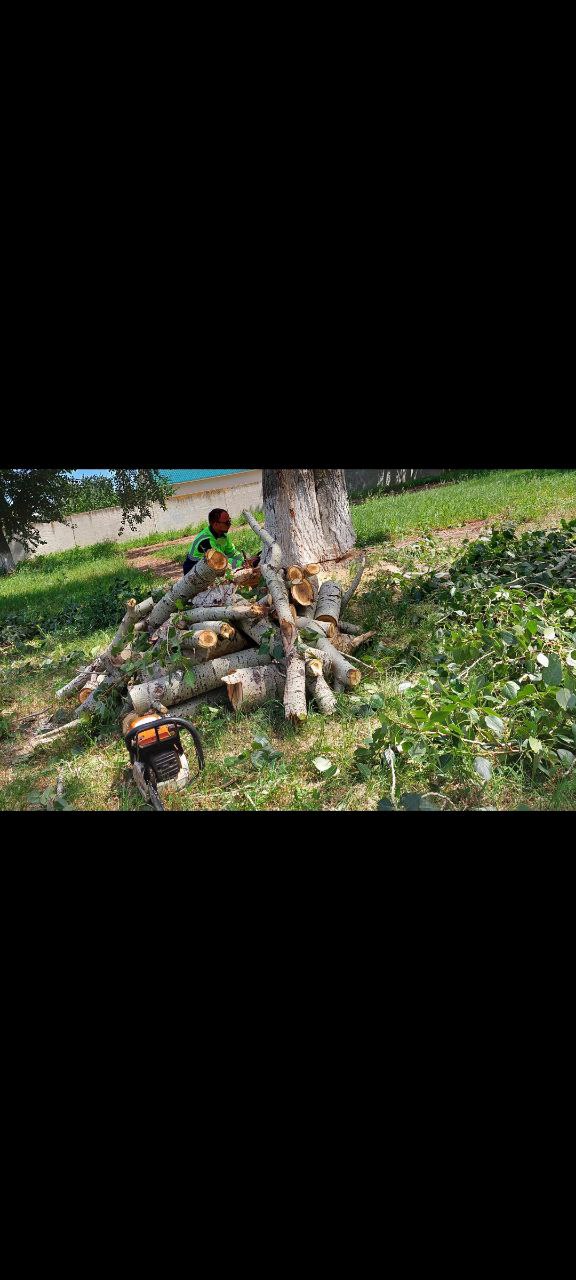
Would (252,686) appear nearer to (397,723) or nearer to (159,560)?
(397,723)

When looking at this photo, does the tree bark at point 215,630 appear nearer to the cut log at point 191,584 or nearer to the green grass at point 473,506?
the cut log at point 191,584

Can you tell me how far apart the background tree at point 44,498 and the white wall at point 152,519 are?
0.36 m

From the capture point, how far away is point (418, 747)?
3094mm

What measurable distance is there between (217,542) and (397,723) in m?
2.53

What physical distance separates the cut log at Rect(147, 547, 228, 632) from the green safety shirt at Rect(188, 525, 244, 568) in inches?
20.2

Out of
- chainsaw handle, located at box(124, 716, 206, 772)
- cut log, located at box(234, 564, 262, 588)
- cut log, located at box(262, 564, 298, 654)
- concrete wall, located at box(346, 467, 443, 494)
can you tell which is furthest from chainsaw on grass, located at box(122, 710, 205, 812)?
concrete wall, located at box(346, 467, 443, 494)

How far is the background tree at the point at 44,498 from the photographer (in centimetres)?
1227

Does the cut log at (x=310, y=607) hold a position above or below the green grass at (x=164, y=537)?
above

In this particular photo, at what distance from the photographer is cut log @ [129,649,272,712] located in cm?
411

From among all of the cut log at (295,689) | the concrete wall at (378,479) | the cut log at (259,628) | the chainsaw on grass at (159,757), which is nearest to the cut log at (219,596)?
the cut log at (259,628)

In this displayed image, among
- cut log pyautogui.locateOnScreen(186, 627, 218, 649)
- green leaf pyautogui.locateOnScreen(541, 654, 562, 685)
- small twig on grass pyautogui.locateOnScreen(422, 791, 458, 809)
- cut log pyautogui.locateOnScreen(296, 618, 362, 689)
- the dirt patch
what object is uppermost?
cut log pyautogui.locateOnScreen(186, 627, 218, 649)

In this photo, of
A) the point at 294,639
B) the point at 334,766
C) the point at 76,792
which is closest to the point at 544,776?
the point at 334,766

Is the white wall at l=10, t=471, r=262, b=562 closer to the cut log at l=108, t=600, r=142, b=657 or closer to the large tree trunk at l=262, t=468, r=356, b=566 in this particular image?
the large tree trunk at l=262, t=468, r=356, b=566
